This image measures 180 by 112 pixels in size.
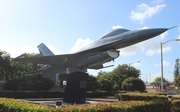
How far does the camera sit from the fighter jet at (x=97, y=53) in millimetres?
13289

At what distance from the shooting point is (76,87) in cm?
1652

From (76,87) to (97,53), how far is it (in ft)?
10.9

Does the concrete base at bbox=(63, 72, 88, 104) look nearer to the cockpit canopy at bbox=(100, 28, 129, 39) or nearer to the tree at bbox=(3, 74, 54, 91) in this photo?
the cockpit canopy at bbox=(100, 28, 129, 39)

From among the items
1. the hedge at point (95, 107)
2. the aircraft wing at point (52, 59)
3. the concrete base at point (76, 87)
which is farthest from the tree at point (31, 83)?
the hedge at point (95, 107)

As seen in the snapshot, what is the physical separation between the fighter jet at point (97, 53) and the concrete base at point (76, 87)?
0.43 metres

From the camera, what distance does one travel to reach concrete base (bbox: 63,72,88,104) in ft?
54.0

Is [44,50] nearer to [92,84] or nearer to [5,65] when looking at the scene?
[5,65]

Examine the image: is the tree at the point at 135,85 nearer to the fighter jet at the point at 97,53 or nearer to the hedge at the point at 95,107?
the fighter jet at the point at 97,53

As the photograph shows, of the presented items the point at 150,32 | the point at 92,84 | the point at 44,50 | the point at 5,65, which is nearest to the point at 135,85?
the point at 92,84

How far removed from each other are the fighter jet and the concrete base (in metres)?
0.43

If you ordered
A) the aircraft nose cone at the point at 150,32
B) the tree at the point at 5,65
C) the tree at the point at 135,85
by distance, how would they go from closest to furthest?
the aircraft nose cone at the point at 150,32 → the tree at the point at 5,65 → the tree at the point at 135,85

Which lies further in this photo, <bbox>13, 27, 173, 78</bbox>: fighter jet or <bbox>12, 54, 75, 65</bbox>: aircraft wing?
<bbox>12, 54, 75, 65</bbox>: aircraft wing

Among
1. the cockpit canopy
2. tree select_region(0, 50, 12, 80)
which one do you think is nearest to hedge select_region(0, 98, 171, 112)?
the cockpit canopy

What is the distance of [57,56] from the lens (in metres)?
16.5
